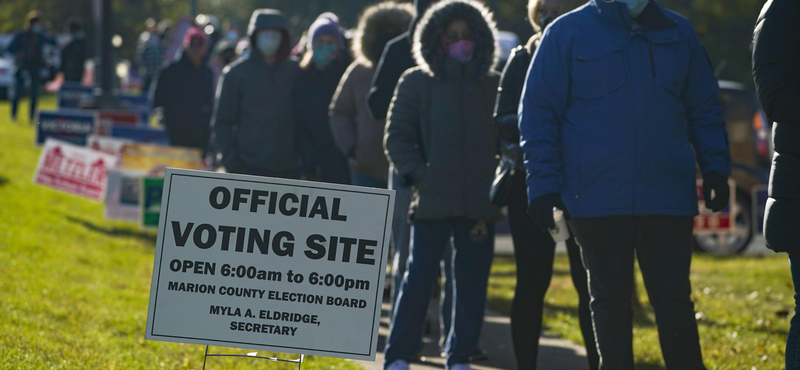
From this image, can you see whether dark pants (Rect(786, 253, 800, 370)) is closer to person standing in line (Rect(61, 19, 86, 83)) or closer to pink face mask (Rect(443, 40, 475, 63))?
pink face mask (Rect(443, 40, 475, 63))

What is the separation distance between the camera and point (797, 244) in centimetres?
433

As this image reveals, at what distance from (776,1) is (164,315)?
239 cm

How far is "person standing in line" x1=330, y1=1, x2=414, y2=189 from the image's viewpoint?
765 cm

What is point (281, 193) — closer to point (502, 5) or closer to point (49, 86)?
point (49, 86)

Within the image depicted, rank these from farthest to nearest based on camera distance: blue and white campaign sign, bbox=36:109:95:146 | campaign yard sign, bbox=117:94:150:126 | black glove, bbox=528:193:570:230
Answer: campaign yard sign, bbox=117:94:150:126 → blue and white campaign sign, bbox=36:109:95:146 → black glove, bbox=528:193:570:230

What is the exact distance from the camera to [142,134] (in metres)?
15.0

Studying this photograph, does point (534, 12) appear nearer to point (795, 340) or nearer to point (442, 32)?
point (442, 32)

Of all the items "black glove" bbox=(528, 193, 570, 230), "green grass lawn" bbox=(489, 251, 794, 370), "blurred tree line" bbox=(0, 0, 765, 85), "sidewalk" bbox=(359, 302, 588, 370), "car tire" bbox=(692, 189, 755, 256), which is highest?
"blurred tree line" bbox=(0, 0, 765, 85)

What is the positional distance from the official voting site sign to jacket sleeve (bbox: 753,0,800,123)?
59.0 inches

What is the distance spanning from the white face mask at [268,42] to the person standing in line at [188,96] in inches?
130

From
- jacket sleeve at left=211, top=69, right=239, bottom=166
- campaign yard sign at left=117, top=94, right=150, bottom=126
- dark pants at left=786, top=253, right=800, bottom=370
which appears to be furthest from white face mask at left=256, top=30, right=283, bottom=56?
campaign yard sign at left=117, top=94, right=150, bottom=126

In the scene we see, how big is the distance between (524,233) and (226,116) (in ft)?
10.4

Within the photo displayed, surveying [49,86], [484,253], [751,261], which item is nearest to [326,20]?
[484,253]

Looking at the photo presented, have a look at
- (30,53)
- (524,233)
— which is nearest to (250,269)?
(524,233)
